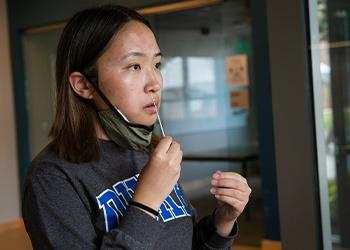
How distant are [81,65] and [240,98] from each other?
134 inches

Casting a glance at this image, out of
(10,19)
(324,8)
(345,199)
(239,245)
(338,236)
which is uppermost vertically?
(10,19)

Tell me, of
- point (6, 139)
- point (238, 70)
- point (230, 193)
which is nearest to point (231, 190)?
point (230, 193)

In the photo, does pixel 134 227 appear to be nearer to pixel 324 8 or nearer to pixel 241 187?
pixel 241 187

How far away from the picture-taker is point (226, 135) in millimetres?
5000

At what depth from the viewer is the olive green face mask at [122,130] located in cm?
102

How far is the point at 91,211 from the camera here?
0.93m

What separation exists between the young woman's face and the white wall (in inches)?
156

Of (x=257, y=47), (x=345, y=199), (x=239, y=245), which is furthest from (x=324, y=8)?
(x=239, y=245)

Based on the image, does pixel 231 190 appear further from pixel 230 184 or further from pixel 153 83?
pixel 153 83

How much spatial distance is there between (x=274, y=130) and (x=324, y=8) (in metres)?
0.87

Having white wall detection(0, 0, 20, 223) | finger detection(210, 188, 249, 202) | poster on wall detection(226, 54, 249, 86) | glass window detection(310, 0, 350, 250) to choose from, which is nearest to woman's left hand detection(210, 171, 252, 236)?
finger detection(210, 188, 249, 202)

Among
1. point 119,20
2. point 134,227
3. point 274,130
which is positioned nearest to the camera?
point 134,227

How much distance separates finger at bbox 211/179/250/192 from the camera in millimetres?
1011

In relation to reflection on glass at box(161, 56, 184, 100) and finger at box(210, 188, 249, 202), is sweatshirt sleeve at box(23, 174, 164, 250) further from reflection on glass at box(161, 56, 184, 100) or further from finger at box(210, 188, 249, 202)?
reflection on glass at box(161, 56, 184, 100)
